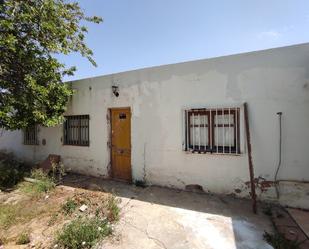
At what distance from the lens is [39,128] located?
9.90 m

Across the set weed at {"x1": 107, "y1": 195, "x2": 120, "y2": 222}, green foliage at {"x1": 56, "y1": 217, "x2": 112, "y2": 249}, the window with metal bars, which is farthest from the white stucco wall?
green foliage at {"x1": 56, "y1": 217, "x2": 112, "y2": 249}

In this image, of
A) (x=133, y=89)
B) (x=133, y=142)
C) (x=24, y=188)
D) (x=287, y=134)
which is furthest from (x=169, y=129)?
(x=24, y=188)

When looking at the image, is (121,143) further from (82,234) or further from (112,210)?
(82,234)

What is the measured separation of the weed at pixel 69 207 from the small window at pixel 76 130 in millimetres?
3193

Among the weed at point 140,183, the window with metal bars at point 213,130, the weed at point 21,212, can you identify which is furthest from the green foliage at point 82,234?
the window with metal bars at point 213,130

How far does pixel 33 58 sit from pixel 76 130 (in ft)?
9.51

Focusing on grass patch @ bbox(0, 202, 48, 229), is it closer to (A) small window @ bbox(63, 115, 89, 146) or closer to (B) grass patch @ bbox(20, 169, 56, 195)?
(B) grass patch @ bbox(20, 169, 56, 195)

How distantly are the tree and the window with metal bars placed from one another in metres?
4.37

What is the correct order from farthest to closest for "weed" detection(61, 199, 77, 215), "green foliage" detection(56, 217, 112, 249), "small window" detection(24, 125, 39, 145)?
"small window" detection(24, 125, 39, 145) → "weed" detection(61, 199, 77, 215) → "green foliage" detection(56, 217, 112, 249)

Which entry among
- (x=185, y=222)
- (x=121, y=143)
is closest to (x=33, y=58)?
(x=121, y=143)

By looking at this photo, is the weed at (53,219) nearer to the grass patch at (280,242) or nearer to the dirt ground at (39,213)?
the dirt ground at (39,213)

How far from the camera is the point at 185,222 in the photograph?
4660 mm

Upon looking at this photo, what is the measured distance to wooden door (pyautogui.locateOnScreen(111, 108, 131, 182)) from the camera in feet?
24.4

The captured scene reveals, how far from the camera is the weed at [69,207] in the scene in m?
5.26
